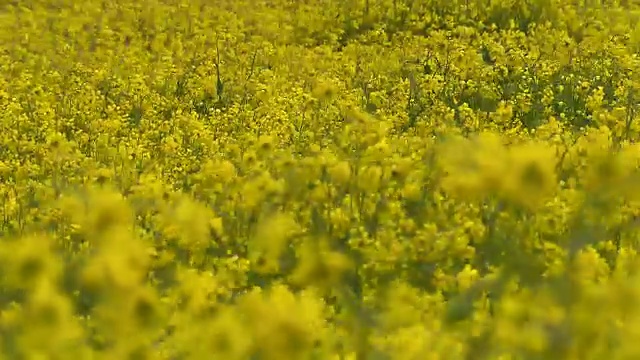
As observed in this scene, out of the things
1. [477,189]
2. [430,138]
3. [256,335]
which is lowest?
[430,138]

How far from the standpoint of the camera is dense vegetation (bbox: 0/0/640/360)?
10.6 feet

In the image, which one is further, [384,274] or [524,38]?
[524,38]

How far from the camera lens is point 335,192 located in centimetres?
540

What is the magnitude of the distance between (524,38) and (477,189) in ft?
25.3

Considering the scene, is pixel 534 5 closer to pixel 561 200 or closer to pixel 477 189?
pixel 561 200

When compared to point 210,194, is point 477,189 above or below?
above

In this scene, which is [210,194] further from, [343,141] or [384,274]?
[384,274]

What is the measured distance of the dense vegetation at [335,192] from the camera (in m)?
3.24

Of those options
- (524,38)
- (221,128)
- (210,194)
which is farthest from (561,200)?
(524,38)

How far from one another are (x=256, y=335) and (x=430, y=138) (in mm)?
4324

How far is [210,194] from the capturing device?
6.15 metres

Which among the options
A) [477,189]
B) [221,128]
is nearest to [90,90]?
[221,128]

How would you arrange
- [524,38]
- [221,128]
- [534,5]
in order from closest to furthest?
[221,128] < [524,38] < [534,5]

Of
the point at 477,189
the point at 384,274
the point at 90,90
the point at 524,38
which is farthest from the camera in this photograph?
the point at 524,38
